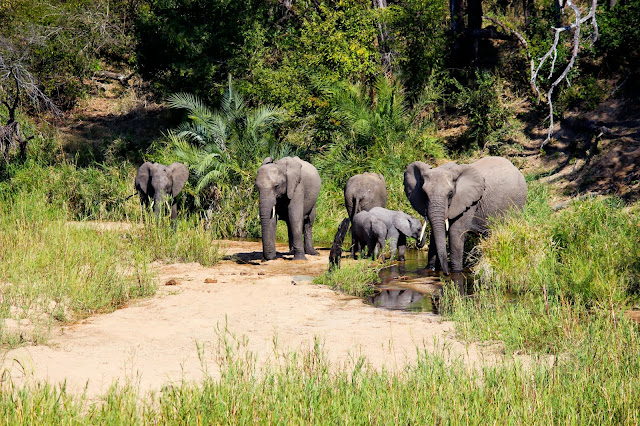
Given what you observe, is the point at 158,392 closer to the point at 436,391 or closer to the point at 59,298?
the point at 436,391

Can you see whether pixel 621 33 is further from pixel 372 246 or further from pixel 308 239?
pixel 372 246

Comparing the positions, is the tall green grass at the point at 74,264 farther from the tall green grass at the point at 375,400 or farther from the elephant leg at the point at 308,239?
the tall green grass at the point at 375,400

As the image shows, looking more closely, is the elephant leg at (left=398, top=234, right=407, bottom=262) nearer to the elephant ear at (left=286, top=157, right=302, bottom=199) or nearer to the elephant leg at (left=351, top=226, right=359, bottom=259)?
the elephant leg at (left=351, top=226, right=359, bottom=259)

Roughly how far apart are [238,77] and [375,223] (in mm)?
12126

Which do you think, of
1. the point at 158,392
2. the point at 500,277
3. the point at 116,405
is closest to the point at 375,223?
the point at 500,277

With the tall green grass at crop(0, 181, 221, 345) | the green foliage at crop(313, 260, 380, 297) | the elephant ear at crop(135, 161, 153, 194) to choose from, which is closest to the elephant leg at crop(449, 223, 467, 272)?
the green foliage at crop(313, 260, 380, 297)

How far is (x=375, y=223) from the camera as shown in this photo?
12.7m

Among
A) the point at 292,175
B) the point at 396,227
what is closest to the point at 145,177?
the point at 292,175

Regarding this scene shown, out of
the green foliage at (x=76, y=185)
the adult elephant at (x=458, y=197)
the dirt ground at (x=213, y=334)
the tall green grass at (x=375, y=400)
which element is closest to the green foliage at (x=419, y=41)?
the green foliage at (x=76, y=185)

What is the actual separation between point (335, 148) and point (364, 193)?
5.12 m

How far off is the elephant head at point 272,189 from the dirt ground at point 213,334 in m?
2.18

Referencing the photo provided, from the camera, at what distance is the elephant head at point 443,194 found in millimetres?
12031

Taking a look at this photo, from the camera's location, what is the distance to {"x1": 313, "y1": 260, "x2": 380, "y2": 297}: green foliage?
10312 mm

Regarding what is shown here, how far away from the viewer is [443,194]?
39.8 feet
